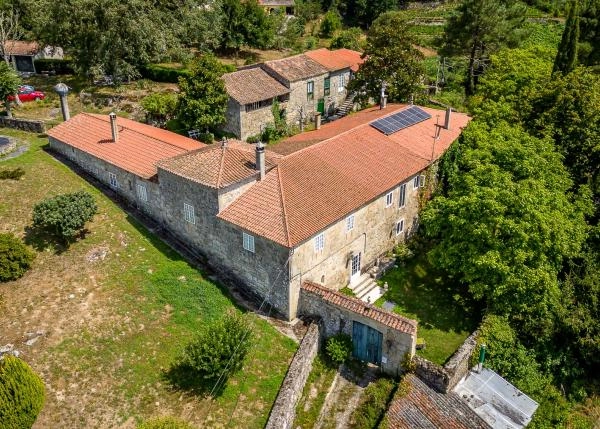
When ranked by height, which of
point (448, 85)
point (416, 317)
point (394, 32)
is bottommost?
point (416, 317)

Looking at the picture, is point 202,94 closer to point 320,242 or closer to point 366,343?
point 320,242

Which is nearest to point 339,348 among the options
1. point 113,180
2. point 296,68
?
point 113,180

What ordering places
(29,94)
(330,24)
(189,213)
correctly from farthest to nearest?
(330,24)
(29,94)
(189,213)

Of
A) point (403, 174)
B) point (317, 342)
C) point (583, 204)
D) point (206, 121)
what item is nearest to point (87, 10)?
point (206, 121)

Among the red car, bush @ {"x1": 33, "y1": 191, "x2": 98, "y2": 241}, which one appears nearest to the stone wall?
bush @ {"x1": 33, "y1": 191, "x2": 98, "y2": 241}

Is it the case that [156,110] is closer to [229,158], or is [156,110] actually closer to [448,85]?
[229,158]

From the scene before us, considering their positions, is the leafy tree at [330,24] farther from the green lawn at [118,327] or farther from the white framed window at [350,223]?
the white framed window at [350,223]

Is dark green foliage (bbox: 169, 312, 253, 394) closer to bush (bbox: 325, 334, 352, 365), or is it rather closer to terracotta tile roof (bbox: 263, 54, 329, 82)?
bush (bbox: 325, 334, 352, 365)
